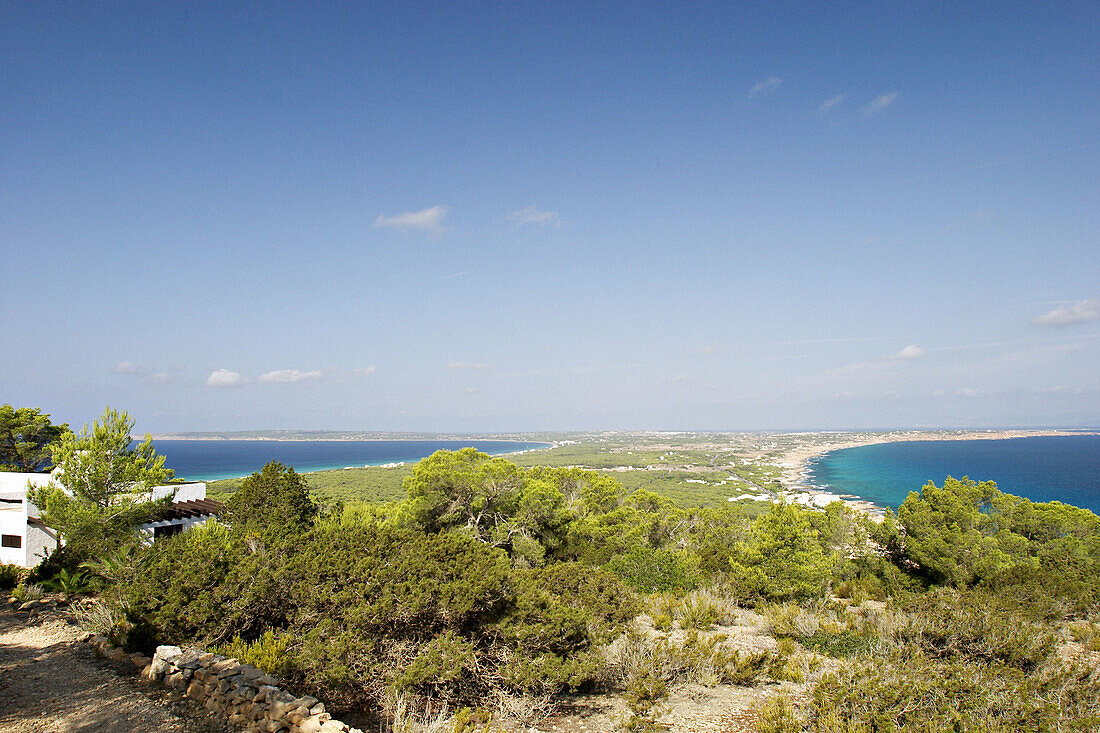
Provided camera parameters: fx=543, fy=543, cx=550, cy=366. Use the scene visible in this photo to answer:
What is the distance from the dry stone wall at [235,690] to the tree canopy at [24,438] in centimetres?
2793

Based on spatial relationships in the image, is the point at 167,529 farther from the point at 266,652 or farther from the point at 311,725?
the point at 311,725

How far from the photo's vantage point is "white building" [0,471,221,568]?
18750mm

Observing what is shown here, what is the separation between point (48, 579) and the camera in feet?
46.9

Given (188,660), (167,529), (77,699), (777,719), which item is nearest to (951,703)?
(777,719)

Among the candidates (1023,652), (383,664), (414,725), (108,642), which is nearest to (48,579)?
(108,642)

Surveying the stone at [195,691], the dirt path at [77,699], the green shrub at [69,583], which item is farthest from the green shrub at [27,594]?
the stone at [195,691]

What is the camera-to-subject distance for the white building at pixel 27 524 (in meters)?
18.8

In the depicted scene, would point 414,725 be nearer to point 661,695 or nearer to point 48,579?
point 661,695

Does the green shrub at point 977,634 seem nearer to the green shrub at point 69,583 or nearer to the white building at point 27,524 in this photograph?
the green shrub at point 69,583

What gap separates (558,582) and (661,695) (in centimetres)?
237

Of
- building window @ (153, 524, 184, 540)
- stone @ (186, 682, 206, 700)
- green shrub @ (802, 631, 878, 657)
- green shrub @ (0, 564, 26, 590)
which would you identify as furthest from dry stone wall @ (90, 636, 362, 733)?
building window @ (153, 524, 184, 540)

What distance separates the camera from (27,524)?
18.7 m

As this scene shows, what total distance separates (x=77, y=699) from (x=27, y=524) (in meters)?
16.4

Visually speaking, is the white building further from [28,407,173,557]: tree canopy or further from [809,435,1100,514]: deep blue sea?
[809,435,1100,514]: deep blue sea
